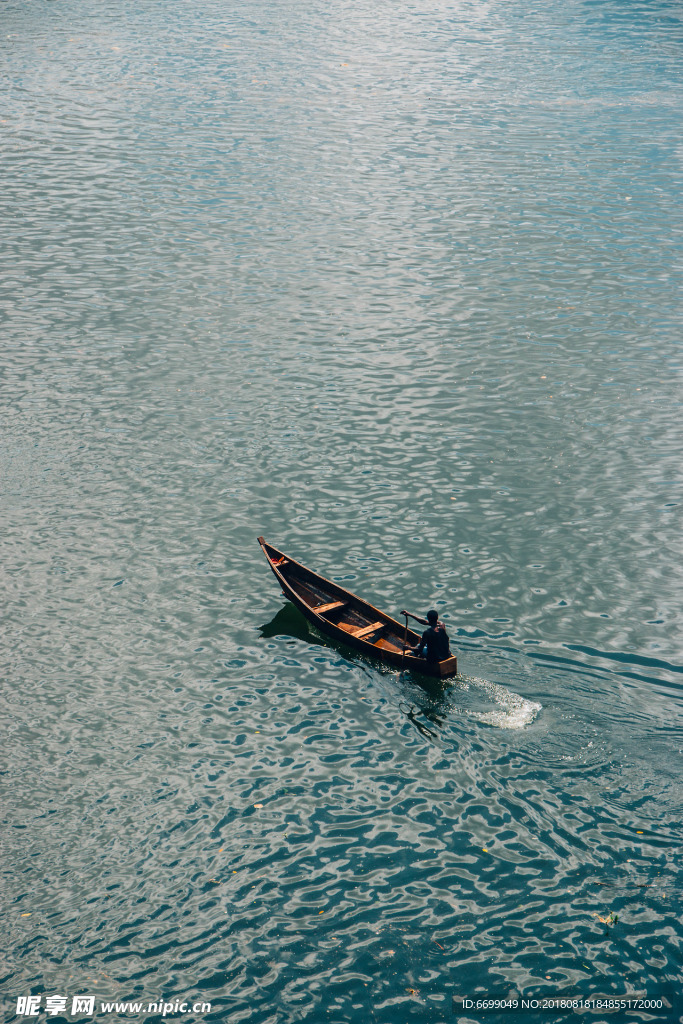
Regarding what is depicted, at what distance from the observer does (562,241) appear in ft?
171

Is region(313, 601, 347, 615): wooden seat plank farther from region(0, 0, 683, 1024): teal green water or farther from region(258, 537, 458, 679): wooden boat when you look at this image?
region(0, 0, 683, 1024): teal green water

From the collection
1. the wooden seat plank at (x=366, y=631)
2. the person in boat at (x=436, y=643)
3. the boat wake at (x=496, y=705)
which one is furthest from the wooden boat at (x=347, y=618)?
the boat wake at (x=496, y=705)

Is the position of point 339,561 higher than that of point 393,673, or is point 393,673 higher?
point 339,561

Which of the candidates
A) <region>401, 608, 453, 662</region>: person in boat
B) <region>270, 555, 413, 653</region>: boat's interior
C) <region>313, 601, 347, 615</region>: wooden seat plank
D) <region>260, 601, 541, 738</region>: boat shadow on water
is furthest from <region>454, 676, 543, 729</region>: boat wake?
<region>313, 601, 347, 615</region>: wooden seat plank

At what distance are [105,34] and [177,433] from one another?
74270 mm

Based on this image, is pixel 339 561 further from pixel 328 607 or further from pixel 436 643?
pixel 436 643

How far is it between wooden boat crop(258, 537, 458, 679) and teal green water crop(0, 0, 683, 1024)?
0.70 meters

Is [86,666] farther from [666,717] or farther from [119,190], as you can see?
[119,190]

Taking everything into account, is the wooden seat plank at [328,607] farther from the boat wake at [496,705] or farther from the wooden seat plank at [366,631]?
the boat wake at [496,705]

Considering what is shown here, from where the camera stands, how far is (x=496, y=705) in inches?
926

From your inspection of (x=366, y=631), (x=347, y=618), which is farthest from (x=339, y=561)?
(x=366, y=631)

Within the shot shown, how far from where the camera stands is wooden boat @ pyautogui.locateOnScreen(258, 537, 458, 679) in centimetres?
2483

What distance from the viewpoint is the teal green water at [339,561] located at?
18812mm

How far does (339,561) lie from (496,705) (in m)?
8.48
